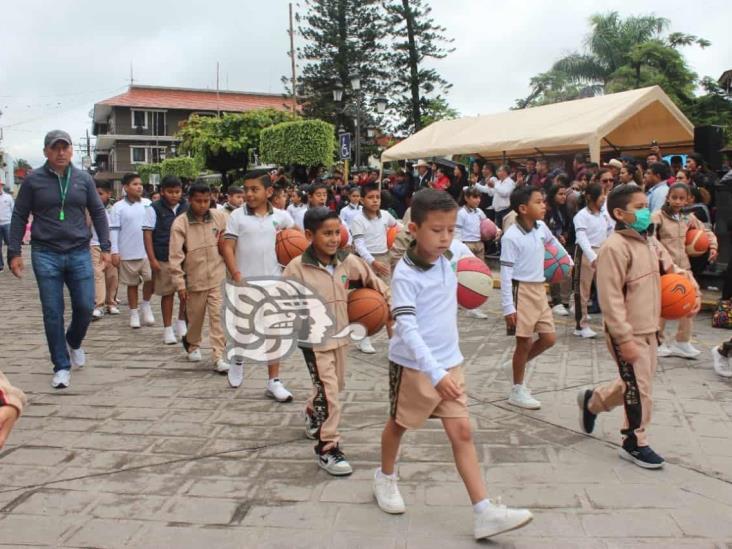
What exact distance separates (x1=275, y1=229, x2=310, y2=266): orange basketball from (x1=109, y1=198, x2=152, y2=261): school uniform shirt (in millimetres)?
3937

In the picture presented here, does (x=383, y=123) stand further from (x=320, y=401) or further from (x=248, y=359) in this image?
(x=320, y=401)

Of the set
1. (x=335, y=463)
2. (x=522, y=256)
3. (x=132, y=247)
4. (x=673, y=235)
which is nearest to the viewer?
(x=335, y=463)

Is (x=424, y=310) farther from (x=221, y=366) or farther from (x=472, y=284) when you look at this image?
(x=221, y=366)

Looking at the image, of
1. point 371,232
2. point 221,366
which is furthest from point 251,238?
point 371,232

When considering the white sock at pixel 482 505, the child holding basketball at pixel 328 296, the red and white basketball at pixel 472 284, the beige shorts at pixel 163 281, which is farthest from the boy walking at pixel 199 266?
the white sock at pixel 482 505

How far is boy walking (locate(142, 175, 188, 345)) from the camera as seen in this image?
781 cm

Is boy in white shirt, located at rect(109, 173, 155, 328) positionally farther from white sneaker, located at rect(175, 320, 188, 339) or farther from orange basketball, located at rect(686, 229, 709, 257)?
orange basketball, located at rect(686, 229, 709, 257)

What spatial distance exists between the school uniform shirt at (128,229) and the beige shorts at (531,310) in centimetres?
563

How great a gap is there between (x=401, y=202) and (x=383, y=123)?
20656mm

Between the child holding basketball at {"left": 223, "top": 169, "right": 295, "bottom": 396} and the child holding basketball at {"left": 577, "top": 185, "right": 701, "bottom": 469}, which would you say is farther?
the child holding basketball at {"left": 223, "top": 169, "right": 295, "bottom": 396}

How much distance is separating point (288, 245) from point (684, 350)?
3.95 meters

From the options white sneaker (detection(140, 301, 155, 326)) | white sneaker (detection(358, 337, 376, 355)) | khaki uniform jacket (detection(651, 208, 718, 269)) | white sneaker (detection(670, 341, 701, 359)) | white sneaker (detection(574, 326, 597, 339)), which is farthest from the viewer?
white sneaker (detection(140, 301, 155, 326))

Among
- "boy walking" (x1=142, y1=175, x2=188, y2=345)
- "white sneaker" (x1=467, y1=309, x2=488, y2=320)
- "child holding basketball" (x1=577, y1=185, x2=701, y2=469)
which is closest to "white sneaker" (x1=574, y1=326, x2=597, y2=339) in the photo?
"white sneaker" (x1=467, y1=309, x2=488, y2=320)
